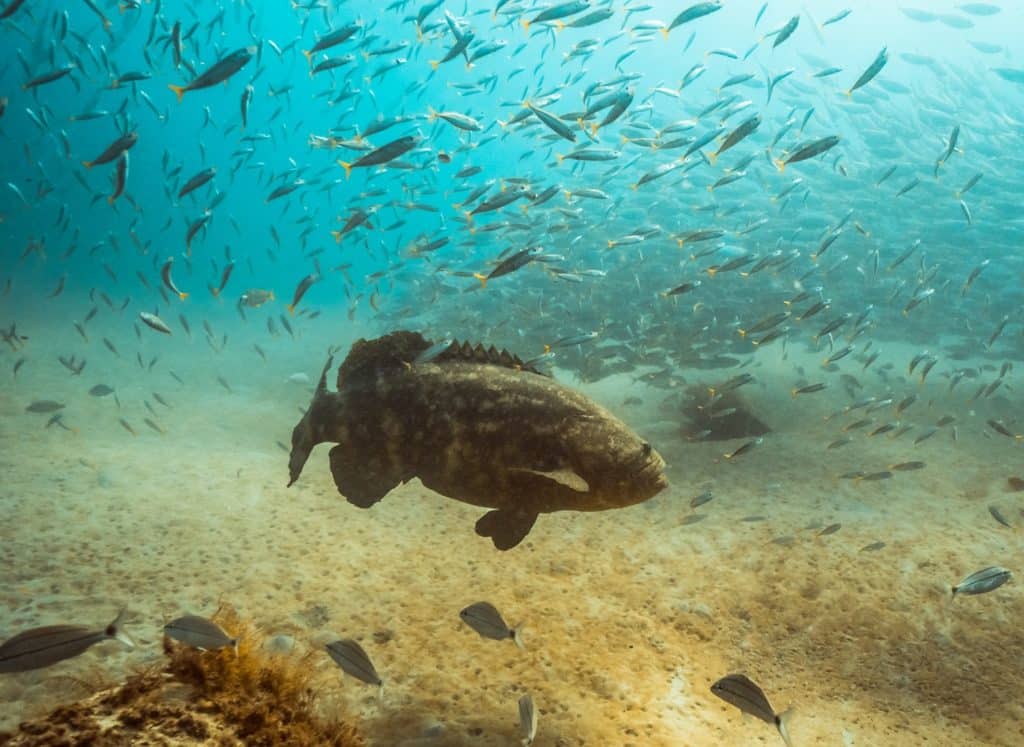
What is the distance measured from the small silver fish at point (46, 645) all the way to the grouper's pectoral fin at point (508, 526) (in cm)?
208

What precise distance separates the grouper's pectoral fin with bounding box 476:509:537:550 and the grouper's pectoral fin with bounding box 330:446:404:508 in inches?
30.3

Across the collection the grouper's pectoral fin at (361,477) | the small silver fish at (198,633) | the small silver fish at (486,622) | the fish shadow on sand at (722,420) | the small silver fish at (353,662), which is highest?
the small silver fish at (198,633)

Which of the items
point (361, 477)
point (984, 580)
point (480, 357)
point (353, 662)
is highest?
point (480, 357)

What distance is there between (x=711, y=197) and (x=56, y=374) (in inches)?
823

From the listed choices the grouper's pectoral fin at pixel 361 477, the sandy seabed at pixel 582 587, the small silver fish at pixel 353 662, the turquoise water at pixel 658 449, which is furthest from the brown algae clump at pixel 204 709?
the grouper's pectoral fin at pixel 361 477

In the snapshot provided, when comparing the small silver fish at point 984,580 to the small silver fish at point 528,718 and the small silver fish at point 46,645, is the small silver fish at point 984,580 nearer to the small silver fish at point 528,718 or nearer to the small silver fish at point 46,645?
the small silver fish at point 528,718

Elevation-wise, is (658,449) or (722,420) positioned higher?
(658,449)

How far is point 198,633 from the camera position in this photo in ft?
7.98

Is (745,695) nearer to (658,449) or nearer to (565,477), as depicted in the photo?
(565,477)

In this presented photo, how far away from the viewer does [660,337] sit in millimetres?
12953

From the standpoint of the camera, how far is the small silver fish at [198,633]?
243 centimetres

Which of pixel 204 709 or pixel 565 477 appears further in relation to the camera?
pixel 565 477

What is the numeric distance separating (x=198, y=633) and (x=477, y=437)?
1866 mm

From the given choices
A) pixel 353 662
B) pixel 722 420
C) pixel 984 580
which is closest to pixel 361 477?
pixel 353 662
